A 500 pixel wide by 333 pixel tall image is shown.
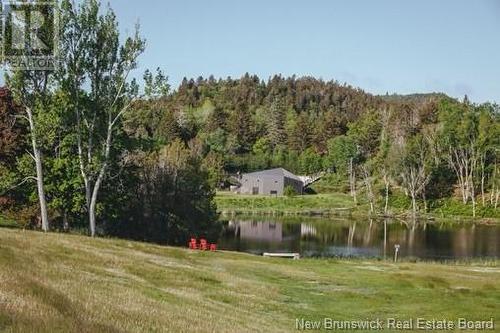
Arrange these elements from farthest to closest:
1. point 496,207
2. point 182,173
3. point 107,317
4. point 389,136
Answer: point 389,136
point 496,207
point 182,173
point 107,317

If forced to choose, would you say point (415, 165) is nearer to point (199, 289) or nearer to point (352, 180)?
point (352, 180)

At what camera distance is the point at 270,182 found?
525 feet

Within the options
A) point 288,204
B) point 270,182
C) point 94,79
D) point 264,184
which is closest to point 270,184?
point 270,182

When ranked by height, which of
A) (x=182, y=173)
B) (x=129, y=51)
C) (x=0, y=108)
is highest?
(x=129, y=51)

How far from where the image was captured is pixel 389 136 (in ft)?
542

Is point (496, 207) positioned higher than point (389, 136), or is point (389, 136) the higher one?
point (389, 136)

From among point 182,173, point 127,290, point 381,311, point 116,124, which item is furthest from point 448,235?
point 127,290

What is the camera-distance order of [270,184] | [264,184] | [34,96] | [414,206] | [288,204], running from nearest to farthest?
[34,96]
[414,206]
[288,204]
[270,184]
[264,184]

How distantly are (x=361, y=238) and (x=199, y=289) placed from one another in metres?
59.0

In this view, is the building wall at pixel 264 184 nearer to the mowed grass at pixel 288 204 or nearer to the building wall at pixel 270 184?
the building wall at pixel 270 184

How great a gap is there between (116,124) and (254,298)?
103 feet

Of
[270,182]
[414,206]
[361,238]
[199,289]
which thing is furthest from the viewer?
[270,182]

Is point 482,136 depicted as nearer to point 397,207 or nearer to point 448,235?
point 397,207

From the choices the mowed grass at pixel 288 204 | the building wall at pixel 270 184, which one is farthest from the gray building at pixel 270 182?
the mowed grass at pixel 288 204
